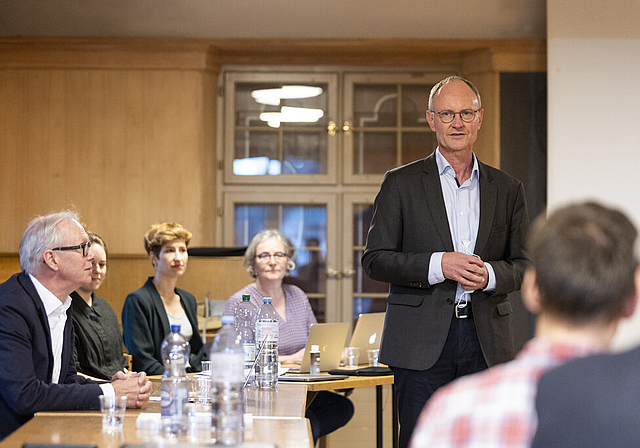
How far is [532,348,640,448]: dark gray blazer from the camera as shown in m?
0.90

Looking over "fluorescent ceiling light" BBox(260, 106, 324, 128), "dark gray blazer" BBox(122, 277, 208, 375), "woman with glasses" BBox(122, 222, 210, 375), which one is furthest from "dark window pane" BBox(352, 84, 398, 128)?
"dark gray blazer" BBox(122, 277, 208, 375)

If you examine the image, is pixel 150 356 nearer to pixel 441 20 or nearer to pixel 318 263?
pixel 318 263

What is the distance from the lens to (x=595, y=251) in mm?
1017

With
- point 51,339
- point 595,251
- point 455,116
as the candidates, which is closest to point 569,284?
point 595,251

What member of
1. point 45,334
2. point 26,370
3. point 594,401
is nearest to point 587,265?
point 594,401

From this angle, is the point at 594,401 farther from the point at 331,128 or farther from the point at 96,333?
the point at 331,128

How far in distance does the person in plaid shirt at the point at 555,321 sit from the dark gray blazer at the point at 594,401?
0.14 feet

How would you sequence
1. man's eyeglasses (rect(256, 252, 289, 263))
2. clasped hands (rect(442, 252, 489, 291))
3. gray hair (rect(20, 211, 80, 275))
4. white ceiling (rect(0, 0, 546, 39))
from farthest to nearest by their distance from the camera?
1. white ceiling (rect(0, 0, 546, 39))
2. man's eyeglasses (rect(256, 252, 289, 263))
3. gray hair (rect(20, 211, 80, 275))
4. clasped hands (rect(442, 252, 489, 291))

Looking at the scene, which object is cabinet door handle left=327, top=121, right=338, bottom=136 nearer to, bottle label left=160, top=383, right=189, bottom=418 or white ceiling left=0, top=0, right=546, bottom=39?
white ceiling left=0, top=0, right=546, bottom=39

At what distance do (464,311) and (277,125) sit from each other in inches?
163

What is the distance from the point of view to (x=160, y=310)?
4074 millimetres

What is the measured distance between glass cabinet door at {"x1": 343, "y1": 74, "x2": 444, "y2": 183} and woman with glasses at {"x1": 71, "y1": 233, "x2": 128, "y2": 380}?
3.08 meters

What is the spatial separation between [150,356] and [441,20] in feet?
11.1

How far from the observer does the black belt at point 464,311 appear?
247 centimetres
